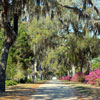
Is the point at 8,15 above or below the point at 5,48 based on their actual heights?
above

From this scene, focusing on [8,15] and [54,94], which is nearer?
[54,94]

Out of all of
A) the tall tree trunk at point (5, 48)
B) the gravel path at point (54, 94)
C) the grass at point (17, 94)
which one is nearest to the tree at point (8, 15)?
the tall tree trunk at point (5, 48)

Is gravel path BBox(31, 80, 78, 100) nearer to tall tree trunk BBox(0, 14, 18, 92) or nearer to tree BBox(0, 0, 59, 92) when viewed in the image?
tall tree trunk BBox(0, 14, 18, 92)

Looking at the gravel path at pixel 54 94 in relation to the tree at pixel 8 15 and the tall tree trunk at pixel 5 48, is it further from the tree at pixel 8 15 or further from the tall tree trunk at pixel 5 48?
the tree at pixel 8 15

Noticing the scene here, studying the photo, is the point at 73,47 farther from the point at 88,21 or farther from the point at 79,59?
the point at 88,21

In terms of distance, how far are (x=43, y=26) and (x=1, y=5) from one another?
587 inches

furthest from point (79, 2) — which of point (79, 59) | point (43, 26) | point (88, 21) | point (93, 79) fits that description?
point (79, 59)

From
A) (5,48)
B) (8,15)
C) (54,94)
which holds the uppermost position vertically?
(8,15)

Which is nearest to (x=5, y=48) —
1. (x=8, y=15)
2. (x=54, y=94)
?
(x=8, y=15)

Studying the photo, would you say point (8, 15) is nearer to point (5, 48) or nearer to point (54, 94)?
point (5, 48)

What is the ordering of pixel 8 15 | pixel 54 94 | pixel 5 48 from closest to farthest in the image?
pixel 54 94 → pixel 8 15 → pixel 5 48

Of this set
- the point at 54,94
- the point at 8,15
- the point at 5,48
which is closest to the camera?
the point at 54,94

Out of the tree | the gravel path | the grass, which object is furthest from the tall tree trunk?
the gravel path

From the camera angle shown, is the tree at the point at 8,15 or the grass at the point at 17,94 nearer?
the grass at the point at 17,94
